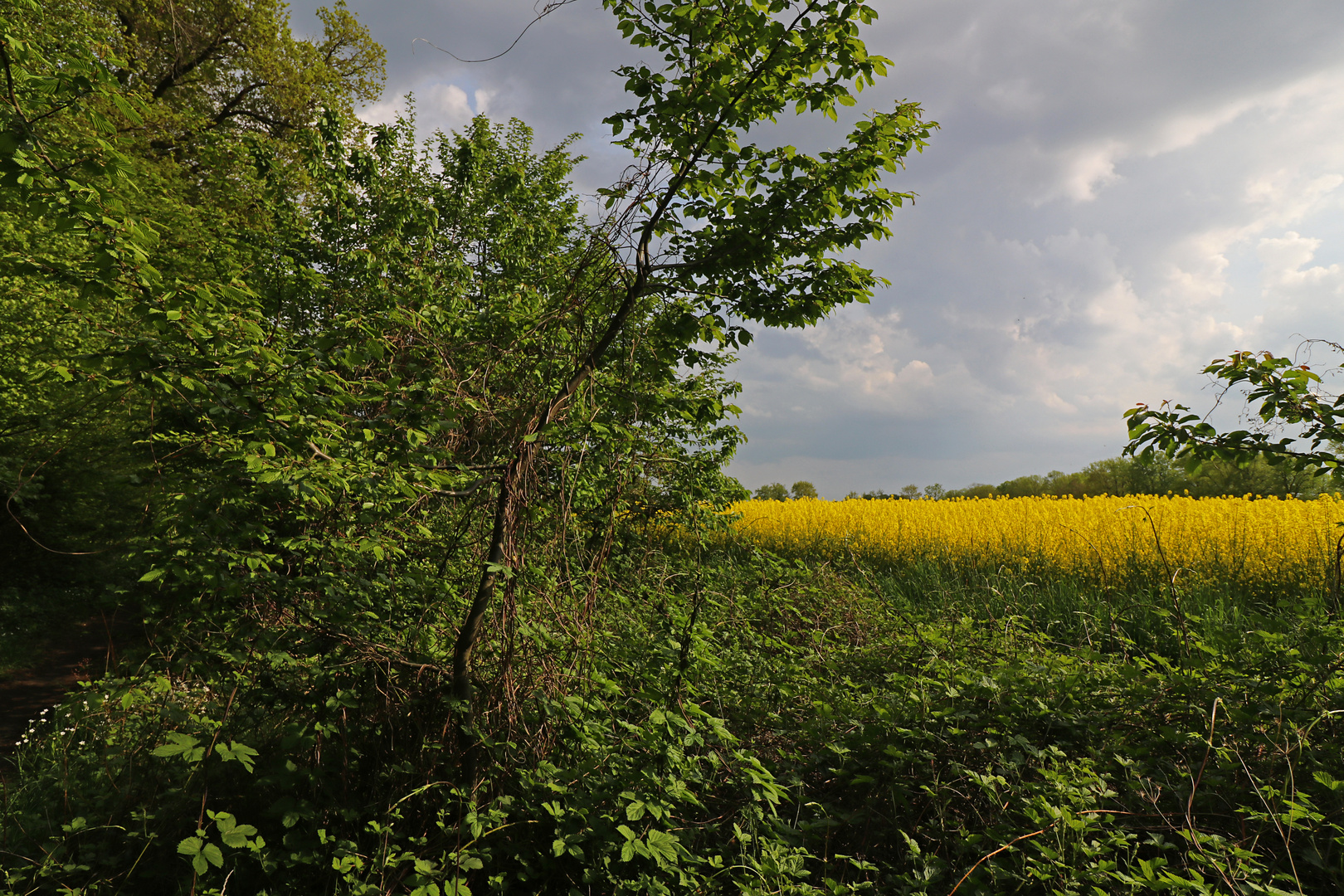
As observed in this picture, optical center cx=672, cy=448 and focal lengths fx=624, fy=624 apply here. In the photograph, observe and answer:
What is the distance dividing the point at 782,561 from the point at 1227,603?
14.4ft

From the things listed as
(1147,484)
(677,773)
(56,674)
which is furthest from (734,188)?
(1147,484)

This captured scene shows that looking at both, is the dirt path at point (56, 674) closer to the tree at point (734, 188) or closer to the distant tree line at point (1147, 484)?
the tree at point (734, 188)

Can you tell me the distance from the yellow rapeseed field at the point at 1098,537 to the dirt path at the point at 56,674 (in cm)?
1000

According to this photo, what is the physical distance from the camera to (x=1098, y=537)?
814cm

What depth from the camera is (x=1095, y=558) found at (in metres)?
7.86

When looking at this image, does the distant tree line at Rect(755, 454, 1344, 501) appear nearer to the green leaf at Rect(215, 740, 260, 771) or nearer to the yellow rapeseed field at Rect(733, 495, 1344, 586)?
the yellow rapeseed field at Rect(733, 495, 1344, 586)

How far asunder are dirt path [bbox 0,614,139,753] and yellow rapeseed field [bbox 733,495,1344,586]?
1000cm

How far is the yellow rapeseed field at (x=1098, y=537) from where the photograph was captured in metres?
7.08

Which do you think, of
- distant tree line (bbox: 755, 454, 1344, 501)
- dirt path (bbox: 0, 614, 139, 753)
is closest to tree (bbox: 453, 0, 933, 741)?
dirt path (bbox: 0, 614, 139, 753)

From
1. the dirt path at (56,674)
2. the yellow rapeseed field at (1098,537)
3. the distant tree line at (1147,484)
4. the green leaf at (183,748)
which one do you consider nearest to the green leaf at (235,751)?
the green leaf at (183,748)

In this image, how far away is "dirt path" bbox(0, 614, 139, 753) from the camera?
7.63m

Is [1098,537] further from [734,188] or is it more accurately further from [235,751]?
[235,751]

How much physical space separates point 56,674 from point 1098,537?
15.3 meters

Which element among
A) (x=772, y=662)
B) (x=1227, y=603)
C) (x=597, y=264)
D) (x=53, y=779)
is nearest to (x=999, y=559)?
(x=1227, y=603)
